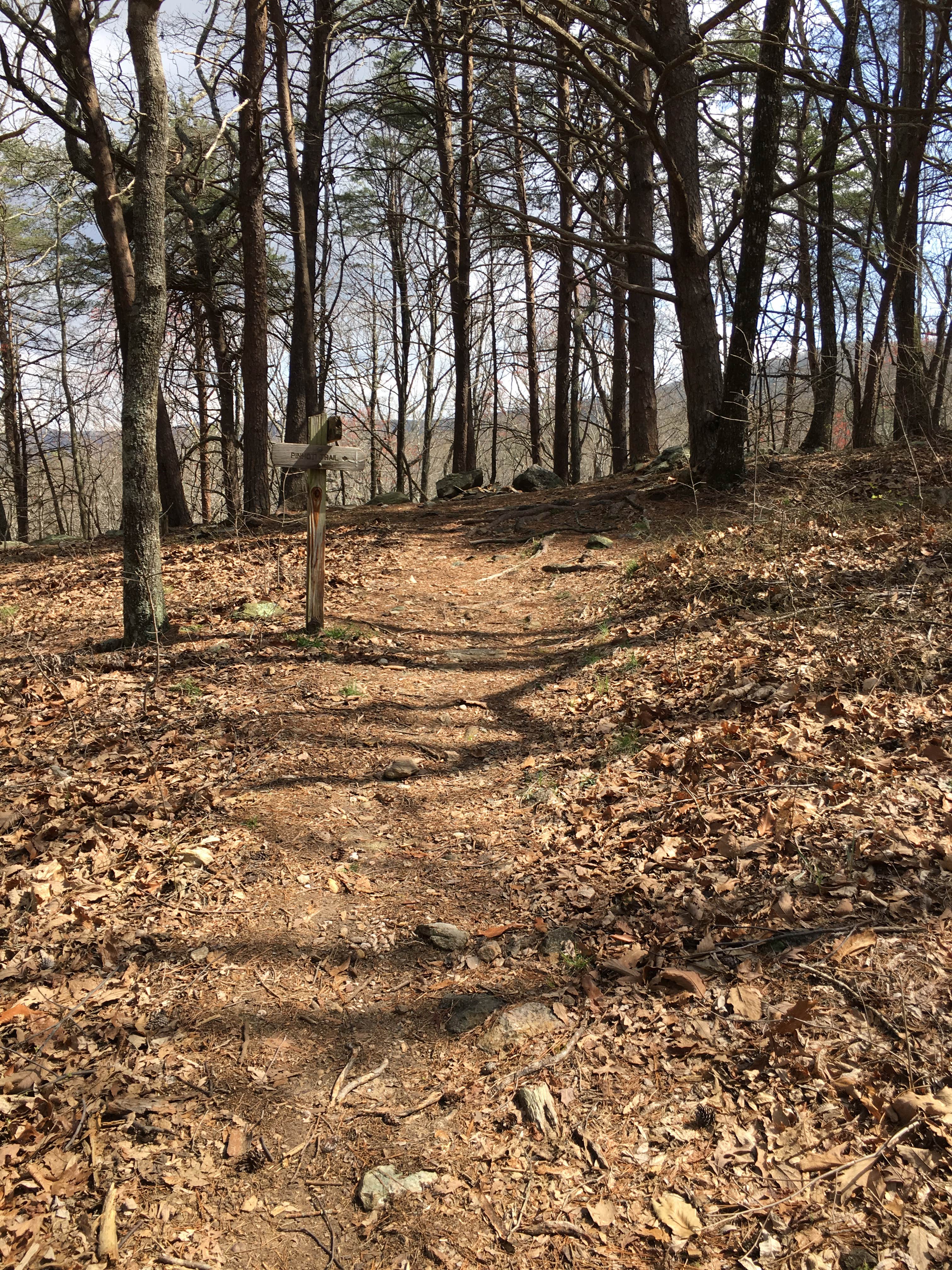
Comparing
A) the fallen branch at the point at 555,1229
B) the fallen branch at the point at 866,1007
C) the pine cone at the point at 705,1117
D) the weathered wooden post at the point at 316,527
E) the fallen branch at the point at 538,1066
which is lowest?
the fallen branch at the point at 555,1229

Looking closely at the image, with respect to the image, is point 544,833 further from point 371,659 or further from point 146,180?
point 146,180

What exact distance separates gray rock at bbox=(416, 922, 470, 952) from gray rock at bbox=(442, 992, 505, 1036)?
1.00 feet

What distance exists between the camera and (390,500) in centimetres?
1542

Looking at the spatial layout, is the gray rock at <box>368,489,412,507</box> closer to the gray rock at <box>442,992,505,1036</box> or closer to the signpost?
the signpost

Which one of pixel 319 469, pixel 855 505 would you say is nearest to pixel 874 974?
pixel 319 469

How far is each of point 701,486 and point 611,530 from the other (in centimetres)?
124

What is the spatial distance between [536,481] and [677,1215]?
13285 millimetres

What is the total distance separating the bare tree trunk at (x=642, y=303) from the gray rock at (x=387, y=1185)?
1253cm

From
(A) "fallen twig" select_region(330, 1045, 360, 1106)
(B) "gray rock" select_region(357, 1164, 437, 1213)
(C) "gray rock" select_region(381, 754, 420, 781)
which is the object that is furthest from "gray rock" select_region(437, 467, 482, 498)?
(B) "gray rock" select_region(357, 1164, 437, 1213)

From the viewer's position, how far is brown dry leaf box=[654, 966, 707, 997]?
3.04 metres

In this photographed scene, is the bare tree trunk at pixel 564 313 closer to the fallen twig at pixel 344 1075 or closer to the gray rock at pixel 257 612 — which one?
the gray rock at pixel 257 612

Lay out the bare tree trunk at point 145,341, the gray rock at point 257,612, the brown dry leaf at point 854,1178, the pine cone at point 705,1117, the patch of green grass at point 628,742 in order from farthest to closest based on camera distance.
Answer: the gray rock at point 257,612
the bare tree trunk at point 145,341
the patch of green grass at point 628,742
the pine cone at point 705,1117
the brown dry leaf at point 854,1178

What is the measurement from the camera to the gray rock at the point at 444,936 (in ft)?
12.1

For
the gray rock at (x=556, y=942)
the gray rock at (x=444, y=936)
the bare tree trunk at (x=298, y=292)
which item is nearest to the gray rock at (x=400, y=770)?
the gray rock at (x=444, y=936)
